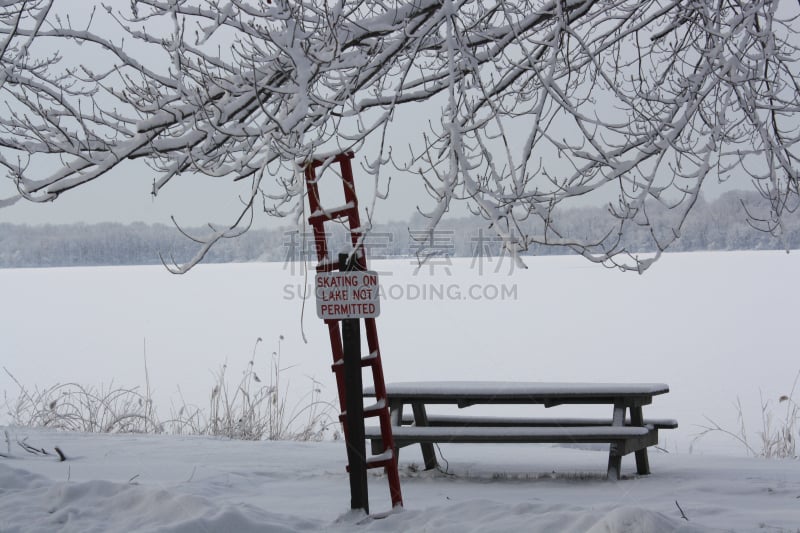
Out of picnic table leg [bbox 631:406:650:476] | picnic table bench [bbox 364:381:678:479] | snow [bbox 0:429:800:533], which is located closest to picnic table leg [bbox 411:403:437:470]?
picnic table bench [bbox 364:381:678:479]

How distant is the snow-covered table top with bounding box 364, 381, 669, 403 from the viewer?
6176 mm

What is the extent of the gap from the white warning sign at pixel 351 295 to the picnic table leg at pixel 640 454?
270cm

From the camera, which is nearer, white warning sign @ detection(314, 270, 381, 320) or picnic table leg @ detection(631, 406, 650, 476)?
white warning sign @ detection(314, 270, 381, 320)

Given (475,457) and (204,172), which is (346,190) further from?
(475,457)

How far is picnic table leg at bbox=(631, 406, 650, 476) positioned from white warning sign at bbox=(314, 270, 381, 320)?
270cm

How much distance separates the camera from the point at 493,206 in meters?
3.92

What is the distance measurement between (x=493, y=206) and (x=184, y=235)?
1.50m

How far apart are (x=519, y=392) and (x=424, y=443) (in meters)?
0.92

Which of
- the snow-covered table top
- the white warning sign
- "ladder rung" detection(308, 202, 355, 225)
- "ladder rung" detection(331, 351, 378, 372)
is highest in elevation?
"ladder rung" detection(308, 202, 355, 225)

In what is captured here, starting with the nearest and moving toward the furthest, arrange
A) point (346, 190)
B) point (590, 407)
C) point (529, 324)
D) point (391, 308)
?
1. point (346, 190)
2. point (590, 407)
3. point (529, 324)
4. point (391, 308)

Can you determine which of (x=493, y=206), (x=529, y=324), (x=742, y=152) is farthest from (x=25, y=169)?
(x=529, y=324)

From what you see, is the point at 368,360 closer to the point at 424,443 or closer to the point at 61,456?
the point at 424,443

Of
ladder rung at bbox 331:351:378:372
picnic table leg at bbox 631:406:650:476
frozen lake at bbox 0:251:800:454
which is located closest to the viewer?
ladder rung at bbox 331:351:378:372

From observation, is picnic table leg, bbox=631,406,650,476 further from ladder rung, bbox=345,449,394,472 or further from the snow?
ladder rung, bbox=345,449,394,472
